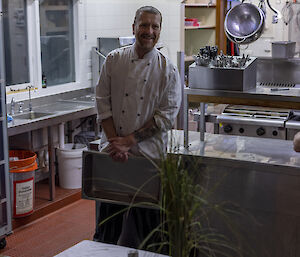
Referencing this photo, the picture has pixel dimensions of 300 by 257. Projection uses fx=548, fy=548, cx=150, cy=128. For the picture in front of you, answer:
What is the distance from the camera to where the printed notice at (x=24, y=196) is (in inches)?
198

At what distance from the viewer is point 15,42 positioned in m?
5.88

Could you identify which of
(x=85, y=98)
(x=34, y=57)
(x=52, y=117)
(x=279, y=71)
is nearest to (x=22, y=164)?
(x=52, y=117)

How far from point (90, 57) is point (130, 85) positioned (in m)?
3.51

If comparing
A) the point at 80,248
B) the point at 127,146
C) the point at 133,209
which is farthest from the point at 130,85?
the point at 80,248

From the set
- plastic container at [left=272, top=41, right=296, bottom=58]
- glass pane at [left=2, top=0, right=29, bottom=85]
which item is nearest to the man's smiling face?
plastic container at [left=272, top=41, right=296, bottom=58]

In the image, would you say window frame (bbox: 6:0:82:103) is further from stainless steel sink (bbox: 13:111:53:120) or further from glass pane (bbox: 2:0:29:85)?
stainless steel sink (bbox: 13:111:53:120)

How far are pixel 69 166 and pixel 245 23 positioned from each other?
2.86m

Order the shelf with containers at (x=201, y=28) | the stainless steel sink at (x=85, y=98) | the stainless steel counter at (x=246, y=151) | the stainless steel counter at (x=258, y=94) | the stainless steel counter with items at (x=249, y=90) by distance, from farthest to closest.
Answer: the shelf with containers at (x=201, y=28) < the stainless steel sink at (x=85, y=98) < the stainless steel counter with items at (x=249, y=90) < the stainless steel counter at (x=258, y=94) < the stainless steel counter at (x=246, y=151)

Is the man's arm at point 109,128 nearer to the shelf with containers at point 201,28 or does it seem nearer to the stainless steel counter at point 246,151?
the stainless steel counter at point 246,151

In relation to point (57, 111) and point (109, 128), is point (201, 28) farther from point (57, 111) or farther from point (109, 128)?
point (109, 128)

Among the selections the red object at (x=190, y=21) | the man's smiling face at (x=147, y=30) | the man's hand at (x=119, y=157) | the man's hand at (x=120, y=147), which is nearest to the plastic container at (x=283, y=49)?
the red object at (x=190, y=21)

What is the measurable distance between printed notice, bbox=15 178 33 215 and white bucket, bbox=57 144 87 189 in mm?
815

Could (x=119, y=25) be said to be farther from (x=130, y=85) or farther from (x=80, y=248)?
(x=80, y=248)

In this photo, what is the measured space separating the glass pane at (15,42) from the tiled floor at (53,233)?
1.52 meters
